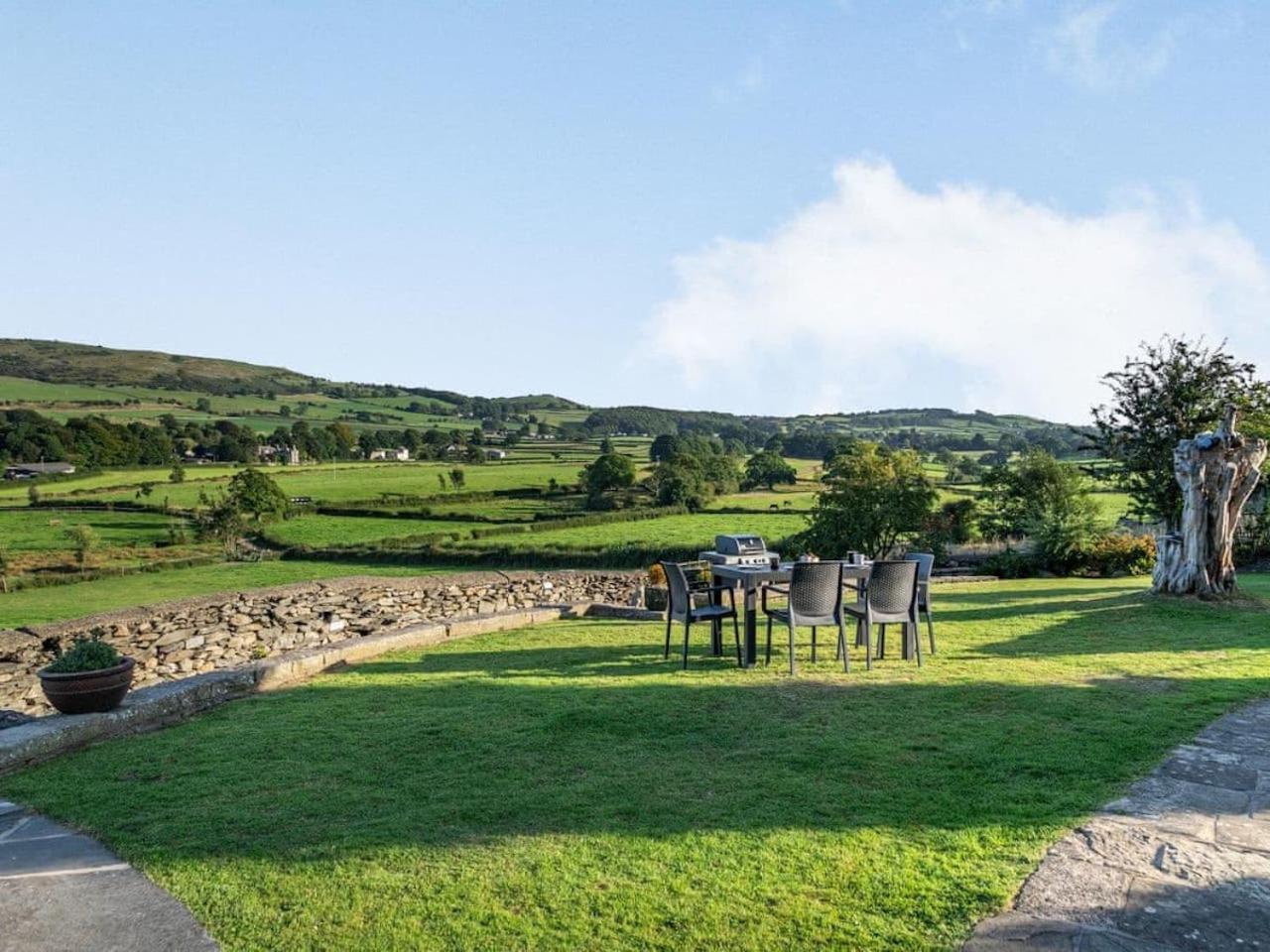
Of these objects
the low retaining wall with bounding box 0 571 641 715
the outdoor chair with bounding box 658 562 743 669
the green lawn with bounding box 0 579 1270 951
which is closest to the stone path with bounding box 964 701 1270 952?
the green lawn with bounding box 0 579 1270 951

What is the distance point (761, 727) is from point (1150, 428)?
46.5 feet

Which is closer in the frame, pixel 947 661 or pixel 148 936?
pixel 148 936

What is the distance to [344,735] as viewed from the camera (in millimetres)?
5465

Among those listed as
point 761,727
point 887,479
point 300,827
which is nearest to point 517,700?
point 761,727

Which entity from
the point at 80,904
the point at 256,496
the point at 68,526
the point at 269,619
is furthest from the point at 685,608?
the point at 68,526

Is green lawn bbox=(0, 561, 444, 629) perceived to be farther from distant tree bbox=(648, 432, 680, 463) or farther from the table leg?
distant tree bbox=(648, 432, 680, 463)

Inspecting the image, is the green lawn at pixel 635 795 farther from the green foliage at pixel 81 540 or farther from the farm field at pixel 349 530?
the green foliage at pixel 81 540

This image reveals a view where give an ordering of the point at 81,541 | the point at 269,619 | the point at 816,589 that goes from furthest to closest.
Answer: the point at 81,541 → the point at 269,619 → the point at 816,589

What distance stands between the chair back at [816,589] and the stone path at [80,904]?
5.06 m

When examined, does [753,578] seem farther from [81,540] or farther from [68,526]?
[68,526]

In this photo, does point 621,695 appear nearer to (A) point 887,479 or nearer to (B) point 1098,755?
(B) point 1098,755

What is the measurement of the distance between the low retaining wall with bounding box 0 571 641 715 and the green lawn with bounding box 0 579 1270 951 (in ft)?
15.9

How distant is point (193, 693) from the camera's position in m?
6.56

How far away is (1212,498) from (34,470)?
199ft
